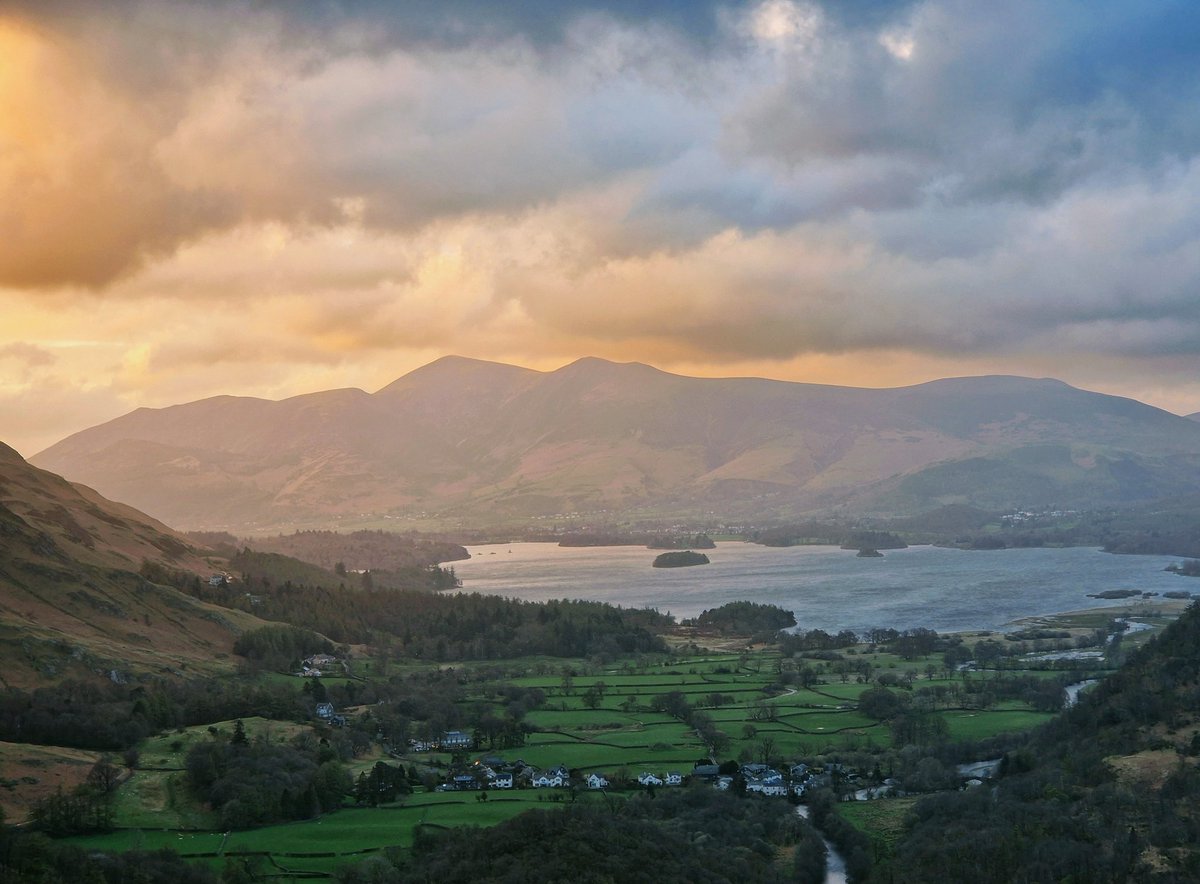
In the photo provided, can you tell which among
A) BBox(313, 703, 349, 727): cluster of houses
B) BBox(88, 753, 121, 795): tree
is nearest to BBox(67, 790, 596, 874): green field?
BBox(88, 753, 121, 795): tree

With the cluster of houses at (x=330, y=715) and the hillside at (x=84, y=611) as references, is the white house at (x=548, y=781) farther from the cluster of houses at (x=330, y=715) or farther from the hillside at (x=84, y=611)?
the hillside at (x=84, y=611)

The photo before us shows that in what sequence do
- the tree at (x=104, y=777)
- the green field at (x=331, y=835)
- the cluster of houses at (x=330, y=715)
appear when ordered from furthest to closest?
1. the cluster of houses at (x=330, y=715)
2. the tree at (x=104, y=777)
3. the green field at (x=331, y=835)

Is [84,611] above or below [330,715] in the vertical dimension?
above

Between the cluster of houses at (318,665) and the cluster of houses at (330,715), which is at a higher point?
the cluster of houses at (318,665)

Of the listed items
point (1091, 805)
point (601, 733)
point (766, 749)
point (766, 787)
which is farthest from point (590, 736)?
point (1091, 805)

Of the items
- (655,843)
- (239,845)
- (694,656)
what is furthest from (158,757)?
(694,656)

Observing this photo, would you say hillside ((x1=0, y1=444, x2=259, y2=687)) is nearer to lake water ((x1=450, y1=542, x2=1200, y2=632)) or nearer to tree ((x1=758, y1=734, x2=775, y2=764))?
tree ((x1=758, y1=734, x2=775, y2=764))

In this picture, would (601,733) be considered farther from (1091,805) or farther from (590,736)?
(1091,805)

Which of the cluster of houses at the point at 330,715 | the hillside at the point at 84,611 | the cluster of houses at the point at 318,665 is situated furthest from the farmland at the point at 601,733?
the hillside at the point at 84,611
